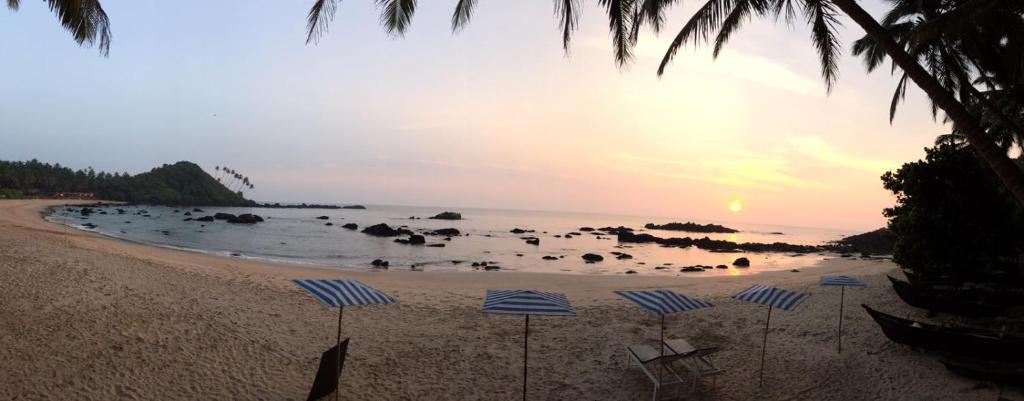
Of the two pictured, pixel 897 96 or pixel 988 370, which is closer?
pixel 988 370

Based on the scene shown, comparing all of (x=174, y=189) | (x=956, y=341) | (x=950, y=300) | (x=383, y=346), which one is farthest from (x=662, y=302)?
(x=174, y=189)

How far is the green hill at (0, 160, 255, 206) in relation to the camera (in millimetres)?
111188

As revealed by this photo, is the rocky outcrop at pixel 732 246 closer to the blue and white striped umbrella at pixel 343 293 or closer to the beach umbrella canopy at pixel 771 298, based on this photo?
the beach umbrella canopy at pixel 771 298

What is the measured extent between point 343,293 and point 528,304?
95.8 inches

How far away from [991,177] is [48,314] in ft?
76.5

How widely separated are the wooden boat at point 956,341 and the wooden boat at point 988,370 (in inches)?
4.7

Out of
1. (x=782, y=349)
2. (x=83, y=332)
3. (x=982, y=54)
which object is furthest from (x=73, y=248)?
(x=982, y=54)

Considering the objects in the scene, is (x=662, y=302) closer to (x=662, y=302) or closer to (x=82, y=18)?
(x=662, y=302)

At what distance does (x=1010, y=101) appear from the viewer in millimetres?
17453

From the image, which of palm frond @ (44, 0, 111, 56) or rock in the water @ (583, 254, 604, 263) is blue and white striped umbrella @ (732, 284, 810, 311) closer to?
palm frond @ (44, 0, 111, 56)

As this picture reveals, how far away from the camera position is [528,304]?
6.54 metres

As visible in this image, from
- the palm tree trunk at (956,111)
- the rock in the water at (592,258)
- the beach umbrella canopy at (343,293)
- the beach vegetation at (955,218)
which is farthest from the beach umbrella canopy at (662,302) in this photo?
the rock in the water at (592,258)

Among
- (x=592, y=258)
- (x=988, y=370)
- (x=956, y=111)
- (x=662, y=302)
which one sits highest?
(x=956, y=111)

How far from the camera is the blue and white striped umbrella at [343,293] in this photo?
6199 millimetres
